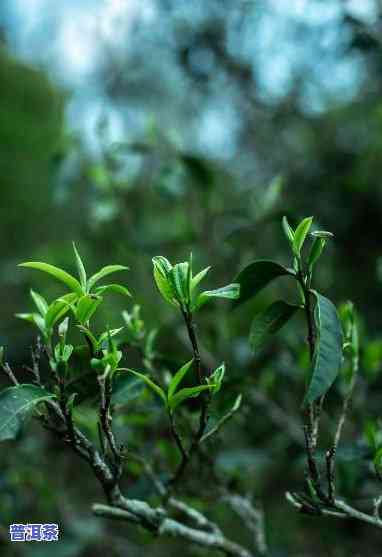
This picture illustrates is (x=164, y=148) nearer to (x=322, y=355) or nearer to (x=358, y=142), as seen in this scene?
(x=358, y=142)

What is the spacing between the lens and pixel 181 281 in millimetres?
584

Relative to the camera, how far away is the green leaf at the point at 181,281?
0.58m

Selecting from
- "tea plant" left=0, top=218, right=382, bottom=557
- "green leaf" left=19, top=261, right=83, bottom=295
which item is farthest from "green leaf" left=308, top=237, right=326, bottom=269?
"green leaf" left=19, top=261, right=83, bottom=295

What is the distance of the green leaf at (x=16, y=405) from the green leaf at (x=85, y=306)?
0.08 m

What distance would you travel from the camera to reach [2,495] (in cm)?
127

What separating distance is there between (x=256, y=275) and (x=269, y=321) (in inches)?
2.0

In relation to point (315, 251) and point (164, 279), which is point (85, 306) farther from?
point (315, 251)

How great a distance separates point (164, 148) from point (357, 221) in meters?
0.72

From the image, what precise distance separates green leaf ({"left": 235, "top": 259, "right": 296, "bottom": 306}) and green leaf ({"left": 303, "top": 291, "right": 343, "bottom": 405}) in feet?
0.22

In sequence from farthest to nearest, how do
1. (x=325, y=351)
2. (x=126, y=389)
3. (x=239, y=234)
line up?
(x=239, y=234) → (x=126, y=389) → (x=325, y=351)

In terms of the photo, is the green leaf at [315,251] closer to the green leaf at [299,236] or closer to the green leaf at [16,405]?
the green leaf at [299,236]

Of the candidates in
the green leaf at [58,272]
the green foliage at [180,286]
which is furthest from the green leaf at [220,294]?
the green leaf at [58,272]

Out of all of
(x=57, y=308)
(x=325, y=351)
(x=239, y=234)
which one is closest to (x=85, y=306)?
(x=57, y=308)

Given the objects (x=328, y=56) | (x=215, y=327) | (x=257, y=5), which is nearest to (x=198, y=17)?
(x=257, y=5)
